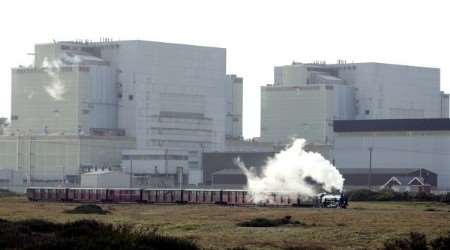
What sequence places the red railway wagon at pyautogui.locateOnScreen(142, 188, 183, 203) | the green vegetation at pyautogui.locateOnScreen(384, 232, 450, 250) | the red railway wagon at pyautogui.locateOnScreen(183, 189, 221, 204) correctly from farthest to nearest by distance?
the red railway wagon at pyautogui.locateOnScreen(142, 188, 183, 203) → the red railway wagon at pyautogui.locateOnScreen(183, 189, 221, 204) → the green vegetation at pyautogui.locateOnScreen(384, 232, 450, 250)

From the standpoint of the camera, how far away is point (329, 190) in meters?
120

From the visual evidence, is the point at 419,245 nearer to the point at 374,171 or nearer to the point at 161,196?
the point at 161,196

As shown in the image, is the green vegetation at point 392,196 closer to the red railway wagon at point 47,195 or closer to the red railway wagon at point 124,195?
the red railway wagon at point 124,195

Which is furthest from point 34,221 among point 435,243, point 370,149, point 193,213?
point 370,149

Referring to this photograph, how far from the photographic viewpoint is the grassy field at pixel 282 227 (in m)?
59.7

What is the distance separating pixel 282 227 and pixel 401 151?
127 meters

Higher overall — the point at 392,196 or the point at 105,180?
the point at 105,180

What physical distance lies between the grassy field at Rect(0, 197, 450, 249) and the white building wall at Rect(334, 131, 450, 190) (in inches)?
4038

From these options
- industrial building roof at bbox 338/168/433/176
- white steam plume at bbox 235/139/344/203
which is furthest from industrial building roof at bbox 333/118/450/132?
white steam plume at bbox 235/139/344/203

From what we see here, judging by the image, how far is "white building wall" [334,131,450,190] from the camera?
634ft

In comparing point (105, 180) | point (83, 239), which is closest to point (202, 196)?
point (105, 180)

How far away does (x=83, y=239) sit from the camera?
49.9 m

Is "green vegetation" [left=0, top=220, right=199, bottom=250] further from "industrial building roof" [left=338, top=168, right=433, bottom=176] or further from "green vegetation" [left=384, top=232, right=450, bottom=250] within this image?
"industrial building roof" [left=338, top=168, right=433, bottom=176]

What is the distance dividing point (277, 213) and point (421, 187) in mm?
67440
